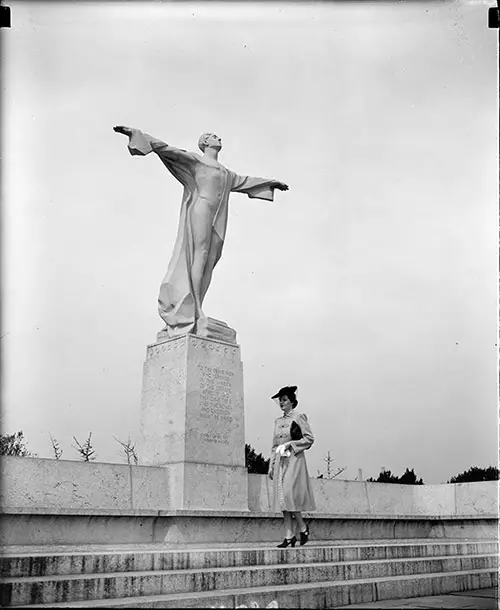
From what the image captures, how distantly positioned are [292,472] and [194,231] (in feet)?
15.6

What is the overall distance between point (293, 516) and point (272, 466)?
0.71 metres

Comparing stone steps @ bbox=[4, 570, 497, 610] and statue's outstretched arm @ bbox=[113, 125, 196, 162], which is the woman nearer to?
stone steps @ bbox=[4, 570, 497, 610]

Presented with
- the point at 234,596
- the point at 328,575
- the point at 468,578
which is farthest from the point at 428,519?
the point at 234,596

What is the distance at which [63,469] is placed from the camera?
9383 millimetres

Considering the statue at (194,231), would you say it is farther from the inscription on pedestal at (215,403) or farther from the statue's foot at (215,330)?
the inscription on pedestal at (215,403)

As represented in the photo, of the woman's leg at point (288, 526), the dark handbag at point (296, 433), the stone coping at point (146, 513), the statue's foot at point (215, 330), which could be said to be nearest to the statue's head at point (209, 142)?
the statue's foot at point (215, 330)

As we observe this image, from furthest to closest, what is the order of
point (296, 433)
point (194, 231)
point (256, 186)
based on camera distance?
point (256, 186)
point (194, 231)
point (296, 433)

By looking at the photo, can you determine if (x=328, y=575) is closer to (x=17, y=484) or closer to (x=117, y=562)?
(x=117, y=562)

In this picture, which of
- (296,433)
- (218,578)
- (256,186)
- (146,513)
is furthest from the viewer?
(256,186)

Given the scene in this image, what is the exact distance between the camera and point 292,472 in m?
8.45

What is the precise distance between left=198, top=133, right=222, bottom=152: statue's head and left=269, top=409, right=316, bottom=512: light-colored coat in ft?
17.5

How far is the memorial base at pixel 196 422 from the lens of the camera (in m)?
10.1

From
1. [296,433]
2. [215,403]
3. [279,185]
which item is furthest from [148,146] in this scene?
[296,433]

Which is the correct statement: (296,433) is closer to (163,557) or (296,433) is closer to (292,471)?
(292,471)
